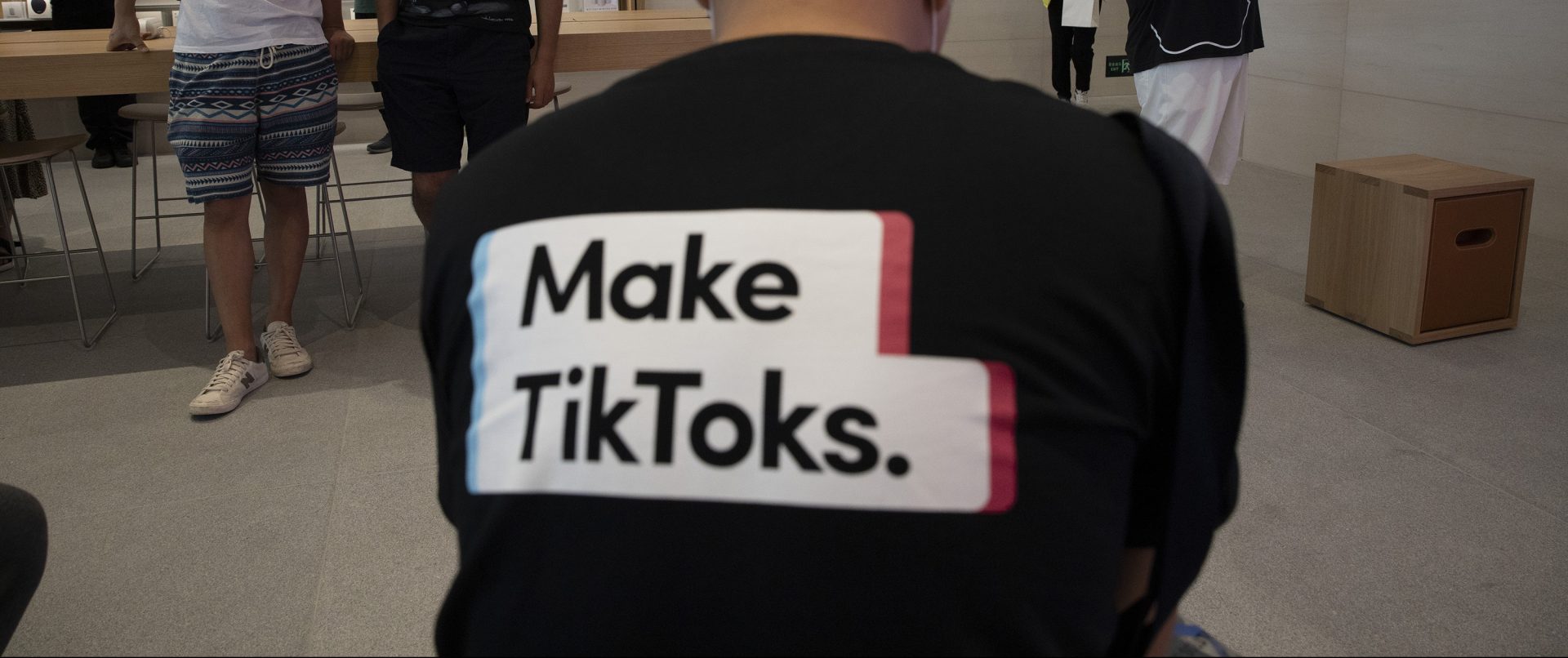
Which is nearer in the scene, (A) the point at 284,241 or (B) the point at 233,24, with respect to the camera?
(B) the point at 233,24

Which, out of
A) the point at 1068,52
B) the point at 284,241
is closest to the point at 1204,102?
the point at 284,241

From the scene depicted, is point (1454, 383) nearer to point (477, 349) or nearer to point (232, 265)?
point (477, 349)

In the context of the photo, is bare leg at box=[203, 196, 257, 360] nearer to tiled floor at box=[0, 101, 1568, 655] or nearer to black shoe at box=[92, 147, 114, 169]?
tiled floor at box=[0, 101, 1568, 655]

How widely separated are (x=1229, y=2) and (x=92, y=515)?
3.01 metres

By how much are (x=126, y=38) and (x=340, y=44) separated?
20.4 inches

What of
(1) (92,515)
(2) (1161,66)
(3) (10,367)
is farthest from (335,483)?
(2) (1161,66)

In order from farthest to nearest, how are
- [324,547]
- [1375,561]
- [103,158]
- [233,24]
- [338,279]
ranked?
1. [103,158]
2. [338,279]
3. [233,24]
4. [324,547]
5. [1375,561]

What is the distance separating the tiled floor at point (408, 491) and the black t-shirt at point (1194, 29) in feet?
2.63

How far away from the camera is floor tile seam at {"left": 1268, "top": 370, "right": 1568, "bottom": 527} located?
2174 millimetres

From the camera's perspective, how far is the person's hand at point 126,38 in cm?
289

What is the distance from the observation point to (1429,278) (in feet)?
9.73

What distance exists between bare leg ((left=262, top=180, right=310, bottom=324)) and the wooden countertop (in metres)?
0.36

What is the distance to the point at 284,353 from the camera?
3074 millimetres

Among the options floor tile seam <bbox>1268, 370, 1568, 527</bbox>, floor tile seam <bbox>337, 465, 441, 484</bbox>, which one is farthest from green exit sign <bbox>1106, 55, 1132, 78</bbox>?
floor tile seam <bbox>337, 465, 441, 484</bbox>
